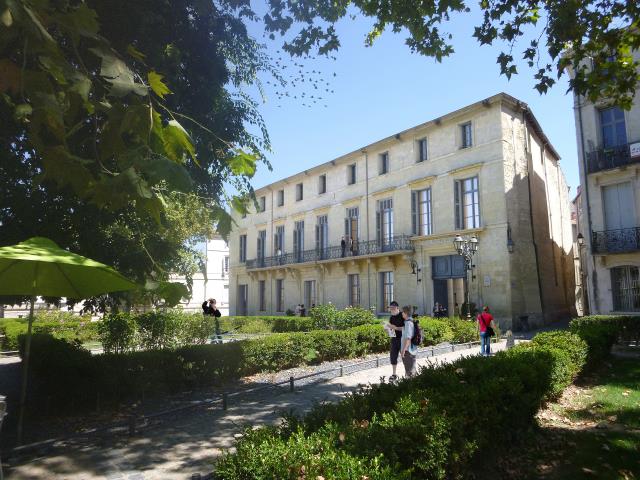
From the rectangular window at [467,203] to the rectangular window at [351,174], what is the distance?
8.29 m

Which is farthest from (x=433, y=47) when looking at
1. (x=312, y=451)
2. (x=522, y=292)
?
(x=522, y=292)

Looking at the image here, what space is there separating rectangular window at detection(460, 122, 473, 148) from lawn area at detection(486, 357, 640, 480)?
17206 millimetres

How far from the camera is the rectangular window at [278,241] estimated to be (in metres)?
35.8

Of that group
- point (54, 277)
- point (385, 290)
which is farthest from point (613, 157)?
point (54, 277)

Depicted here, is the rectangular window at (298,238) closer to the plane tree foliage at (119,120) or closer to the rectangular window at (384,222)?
the rectangular window at (384,222)

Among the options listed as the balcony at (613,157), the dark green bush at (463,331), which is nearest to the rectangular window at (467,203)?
the balcony at (613,157)

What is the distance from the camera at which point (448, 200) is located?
2378 centimetres

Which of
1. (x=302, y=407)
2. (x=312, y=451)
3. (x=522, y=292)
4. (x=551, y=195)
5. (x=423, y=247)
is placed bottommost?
(x=302, y=407)

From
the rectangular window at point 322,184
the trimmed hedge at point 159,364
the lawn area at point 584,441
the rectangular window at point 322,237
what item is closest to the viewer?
the lawn area at point 584,441

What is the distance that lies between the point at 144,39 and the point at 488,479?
7.98m

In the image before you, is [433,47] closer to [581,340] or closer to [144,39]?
[144,39]

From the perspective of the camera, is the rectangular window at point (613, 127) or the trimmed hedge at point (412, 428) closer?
the trimmed hedge at point (412, 428)

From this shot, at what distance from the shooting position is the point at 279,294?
3550 cm

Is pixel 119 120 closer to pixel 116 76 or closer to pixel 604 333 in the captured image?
pixel 116 76
